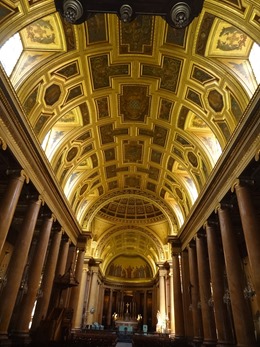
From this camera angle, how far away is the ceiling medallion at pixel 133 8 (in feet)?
13.6

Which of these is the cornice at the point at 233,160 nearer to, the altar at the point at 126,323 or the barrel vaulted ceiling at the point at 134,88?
the barrel vaulted ceiling at the point at 134,88

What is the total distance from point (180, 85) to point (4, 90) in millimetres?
7752

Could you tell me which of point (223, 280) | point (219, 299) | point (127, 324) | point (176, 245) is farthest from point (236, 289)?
point (127, 324)

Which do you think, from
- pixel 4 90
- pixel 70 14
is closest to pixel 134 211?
pixel 4 90

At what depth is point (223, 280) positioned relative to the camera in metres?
13.0

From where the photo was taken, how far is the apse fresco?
4041 centimetres

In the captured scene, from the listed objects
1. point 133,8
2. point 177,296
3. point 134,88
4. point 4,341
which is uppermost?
point 134,88

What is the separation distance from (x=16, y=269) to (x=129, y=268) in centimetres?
3298

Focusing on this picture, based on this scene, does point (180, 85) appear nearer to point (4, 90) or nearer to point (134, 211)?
point (4, 90)

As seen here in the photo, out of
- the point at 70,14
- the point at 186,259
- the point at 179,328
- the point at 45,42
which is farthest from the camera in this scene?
the point at 186,259

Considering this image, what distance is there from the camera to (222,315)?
11570mm

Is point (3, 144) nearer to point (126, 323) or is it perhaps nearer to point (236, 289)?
point (236, 289)

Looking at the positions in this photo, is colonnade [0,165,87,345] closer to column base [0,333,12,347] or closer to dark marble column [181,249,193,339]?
→ column base [0,333,12,347]

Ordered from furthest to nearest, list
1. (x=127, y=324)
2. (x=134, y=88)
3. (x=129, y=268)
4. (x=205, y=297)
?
(x=129, y=268) → (x=127, y=324) → (x=205, y=297) → (x=134, y=88)
